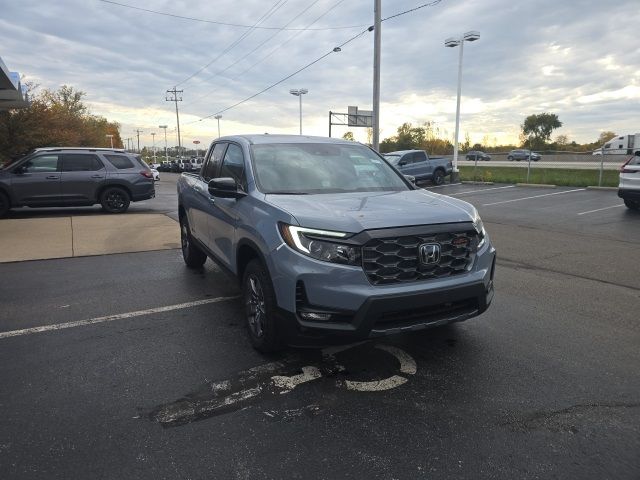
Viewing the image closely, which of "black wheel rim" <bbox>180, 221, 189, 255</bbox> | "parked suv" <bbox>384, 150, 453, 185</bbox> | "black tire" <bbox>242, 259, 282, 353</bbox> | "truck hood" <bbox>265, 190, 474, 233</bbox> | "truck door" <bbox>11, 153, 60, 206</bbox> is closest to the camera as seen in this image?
"truck hood" <bbox>265, 190, 474, 233</bbox>

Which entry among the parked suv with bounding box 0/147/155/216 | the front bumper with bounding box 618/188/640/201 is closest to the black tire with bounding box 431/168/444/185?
the front bumper with bounding box 618/188/640/201

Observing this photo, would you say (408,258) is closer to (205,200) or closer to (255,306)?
(255,306)

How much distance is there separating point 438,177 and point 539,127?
71.6 meters

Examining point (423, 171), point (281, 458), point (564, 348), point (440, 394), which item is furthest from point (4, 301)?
point (423, 171)

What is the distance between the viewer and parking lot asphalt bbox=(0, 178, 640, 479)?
2592 mm

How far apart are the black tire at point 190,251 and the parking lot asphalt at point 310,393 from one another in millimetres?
1154

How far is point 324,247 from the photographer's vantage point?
330 centimetres

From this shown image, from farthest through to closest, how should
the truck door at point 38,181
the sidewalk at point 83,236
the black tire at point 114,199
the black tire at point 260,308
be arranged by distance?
1. the black tire at point 114,199
2. the truck door at point 38,181
3. the sidewalk at point 83,236
4. the black tire at point 260,308

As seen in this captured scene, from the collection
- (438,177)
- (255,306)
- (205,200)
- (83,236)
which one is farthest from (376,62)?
(255,306)

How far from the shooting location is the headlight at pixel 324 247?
326 centimetres

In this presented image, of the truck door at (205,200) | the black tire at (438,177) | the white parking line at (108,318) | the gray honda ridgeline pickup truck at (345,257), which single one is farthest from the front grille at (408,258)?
the black tire at (438,177)

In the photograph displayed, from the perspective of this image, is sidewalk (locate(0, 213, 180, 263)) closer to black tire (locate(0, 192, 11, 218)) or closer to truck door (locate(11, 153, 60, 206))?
black tire (locate(0, 192, 11, 218))

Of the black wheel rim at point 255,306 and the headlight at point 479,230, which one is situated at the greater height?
the headlight at point 479,230

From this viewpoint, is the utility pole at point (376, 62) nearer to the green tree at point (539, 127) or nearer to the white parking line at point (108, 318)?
the white parking line at point (108, 318)
